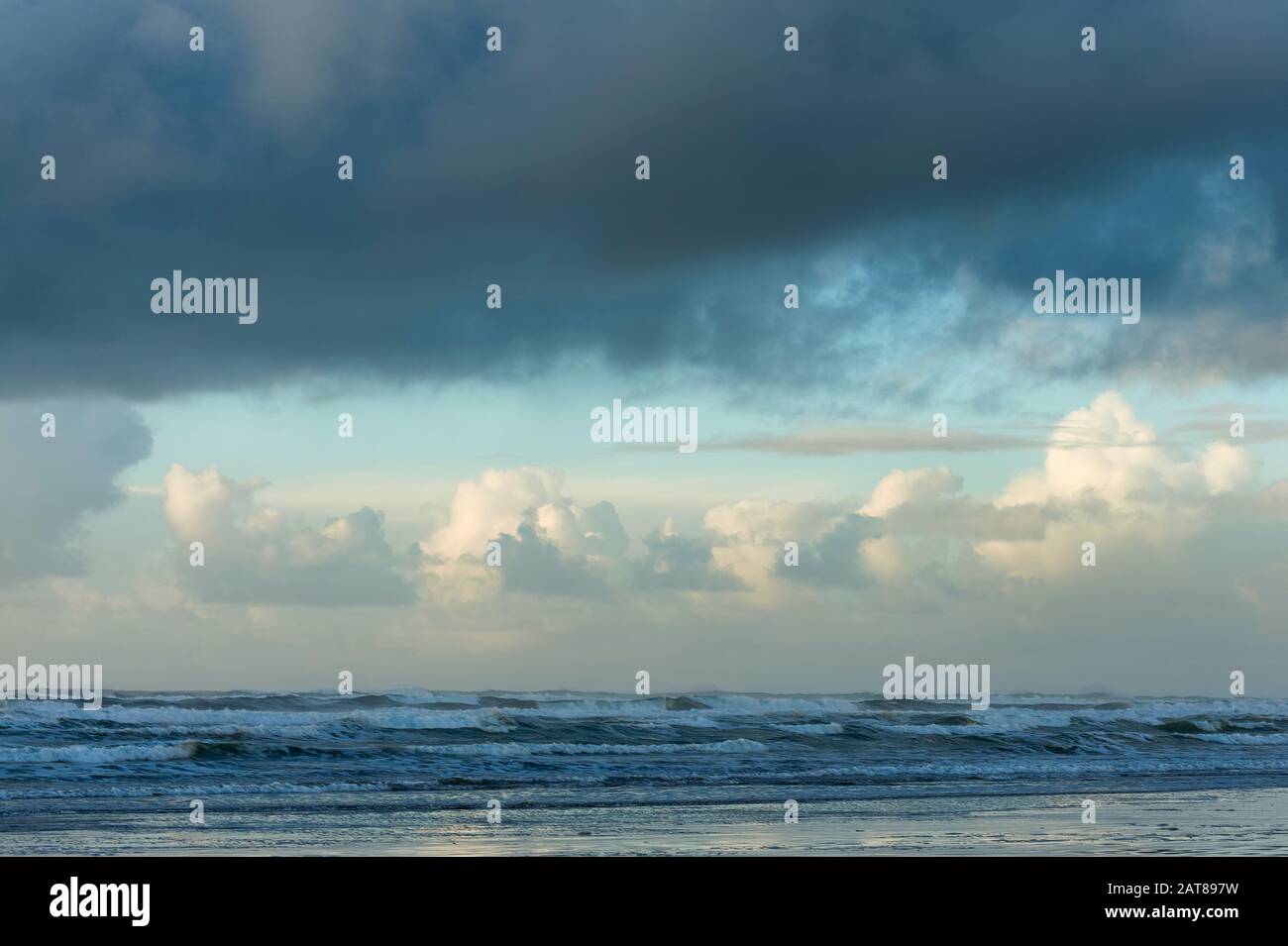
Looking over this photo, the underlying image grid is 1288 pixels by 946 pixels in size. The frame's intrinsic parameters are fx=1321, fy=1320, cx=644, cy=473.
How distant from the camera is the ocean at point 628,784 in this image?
61.4 feet

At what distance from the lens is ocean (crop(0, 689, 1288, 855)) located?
61.4 feet

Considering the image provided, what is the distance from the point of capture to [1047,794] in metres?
25.8

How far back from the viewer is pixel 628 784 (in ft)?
92.5

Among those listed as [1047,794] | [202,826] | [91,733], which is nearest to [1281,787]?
[1047,794]

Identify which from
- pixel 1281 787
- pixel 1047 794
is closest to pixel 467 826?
pixel 1047 794

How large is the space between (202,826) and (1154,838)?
1398 centimetres

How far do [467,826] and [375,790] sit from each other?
6472 millimetres

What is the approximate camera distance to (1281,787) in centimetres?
2739
